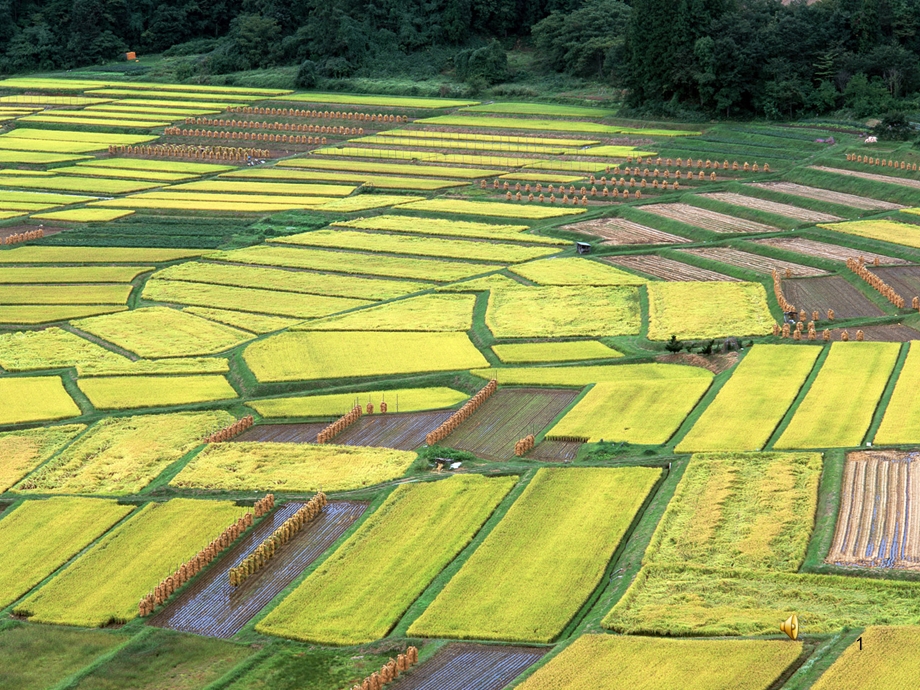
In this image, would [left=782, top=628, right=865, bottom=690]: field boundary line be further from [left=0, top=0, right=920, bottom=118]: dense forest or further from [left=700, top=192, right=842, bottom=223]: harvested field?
[left=0, top=0, right=920, bottom=118]: dense forest

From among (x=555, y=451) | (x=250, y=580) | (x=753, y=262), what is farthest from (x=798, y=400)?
(x=753, y=262)

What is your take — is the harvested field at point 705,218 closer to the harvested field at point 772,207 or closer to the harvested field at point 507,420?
the harvested field at point 772,207

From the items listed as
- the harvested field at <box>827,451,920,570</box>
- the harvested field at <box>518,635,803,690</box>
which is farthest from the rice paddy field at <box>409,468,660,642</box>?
the harvested field at <box>827,451,920,570</box>

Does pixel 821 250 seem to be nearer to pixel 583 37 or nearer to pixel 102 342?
pixel 102 342

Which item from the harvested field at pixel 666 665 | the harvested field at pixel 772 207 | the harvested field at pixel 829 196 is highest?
the harvested field at pixel 829 196

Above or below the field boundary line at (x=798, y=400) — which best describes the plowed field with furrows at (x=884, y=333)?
below

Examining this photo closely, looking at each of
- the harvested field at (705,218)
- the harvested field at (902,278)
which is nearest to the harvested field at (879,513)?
the harvested field at (902,278)
